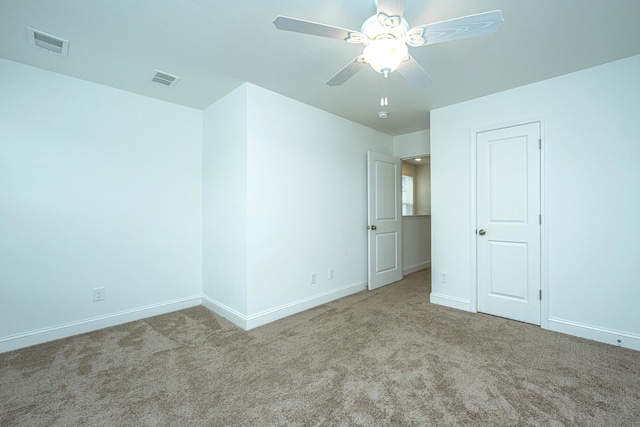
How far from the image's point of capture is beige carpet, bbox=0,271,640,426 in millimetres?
1577

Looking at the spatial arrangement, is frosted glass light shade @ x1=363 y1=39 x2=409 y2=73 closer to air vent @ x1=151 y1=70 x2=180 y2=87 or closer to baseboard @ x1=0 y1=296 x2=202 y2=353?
air vent @ x1=151 y1=70 x2=180 y2=87

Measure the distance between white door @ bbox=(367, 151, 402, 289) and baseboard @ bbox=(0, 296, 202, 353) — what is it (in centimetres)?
250

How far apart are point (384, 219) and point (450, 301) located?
1438mm

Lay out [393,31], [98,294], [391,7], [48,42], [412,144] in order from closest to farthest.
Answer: [391,7] → [393,31] → [48,42] → [98,294] → [412,144]

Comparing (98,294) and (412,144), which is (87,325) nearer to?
(98,294)

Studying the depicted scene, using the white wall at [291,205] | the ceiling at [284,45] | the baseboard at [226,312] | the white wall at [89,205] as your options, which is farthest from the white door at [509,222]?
the white wall at [89,205]

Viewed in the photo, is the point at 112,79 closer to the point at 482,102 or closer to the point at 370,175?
the point at 370,175

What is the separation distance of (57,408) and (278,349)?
1394 millimetres

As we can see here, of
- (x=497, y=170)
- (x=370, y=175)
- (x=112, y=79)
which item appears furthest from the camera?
(x=370, y=175)

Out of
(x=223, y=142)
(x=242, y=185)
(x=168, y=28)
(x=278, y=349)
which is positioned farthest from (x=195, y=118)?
(x=278, y=349)

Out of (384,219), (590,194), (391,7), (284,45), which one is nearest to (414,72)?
(391,7)

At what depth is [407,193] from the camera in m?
7.19

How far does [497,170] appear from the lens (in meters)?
3.03

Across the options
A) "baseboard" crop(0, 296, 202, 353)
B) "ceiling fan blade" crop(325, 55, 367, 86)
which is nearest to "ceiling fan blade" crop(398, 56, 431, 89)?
"ceiling fan blade" crop(325, 55, 367, 86)
